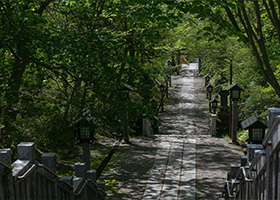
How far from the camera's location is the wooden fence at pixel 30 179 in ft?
12.3

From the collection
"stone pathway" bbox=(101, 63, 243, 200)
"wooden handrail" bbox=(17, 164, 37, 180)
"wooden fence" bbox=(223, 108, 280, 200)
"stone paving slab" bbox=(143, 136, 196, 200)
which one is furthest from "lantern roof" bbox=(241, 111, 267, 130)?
"wooden handrail" bbox=(17, 164, 37, 180)

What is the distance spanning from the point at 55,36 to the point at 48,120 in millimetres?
2291

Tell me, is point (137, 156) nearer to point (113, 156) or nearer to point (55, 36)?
point (113, 156)

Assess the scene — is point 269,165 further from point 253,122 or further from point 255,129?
point 255,129

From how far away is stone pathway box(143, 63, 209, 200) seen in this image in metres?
11.0

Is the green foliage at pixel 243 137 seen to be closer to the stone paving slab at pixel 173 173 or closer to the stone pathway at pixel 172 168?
the stone pathway at pixel 172 168

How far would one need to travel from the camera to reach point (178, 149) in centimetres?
1583

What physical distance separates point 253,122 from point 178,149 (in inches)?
258

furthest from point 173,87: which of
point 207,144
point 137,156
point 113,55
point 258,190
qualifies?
point 258,190

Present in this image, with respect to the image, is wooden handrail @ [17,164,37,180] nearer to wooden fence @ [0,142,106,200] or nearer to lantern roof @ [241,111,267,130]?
wooden fence @ [0,142,106,200]

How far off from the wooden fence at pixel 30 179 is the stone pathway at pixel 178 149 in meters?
5.09

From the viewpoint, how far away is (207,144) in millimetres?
16953

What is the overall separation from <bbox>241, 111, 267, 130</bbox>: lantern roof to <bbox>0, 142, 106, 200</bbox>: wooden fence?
503 centimetres

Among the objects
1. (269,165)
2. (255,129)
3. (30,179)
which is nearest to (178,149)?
(255,129)
